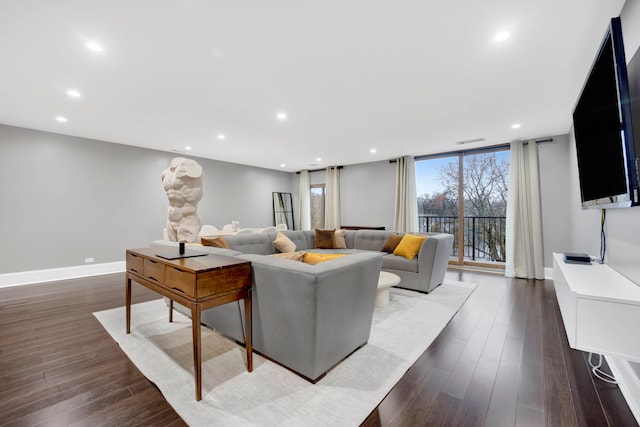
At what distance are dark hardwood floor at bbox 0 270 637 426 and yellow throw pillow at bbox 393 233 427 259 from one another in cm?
109

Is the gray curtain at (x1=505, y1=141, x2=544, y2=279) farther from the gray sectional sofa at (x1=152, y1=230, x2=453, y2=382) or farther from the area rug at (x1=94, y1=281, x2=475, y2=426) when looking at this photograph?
the gray sectional sofa at (x1=152, y1=230, x2=453, y2=382)

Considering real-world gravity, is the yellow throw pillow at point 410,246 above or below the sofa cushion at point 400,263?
above

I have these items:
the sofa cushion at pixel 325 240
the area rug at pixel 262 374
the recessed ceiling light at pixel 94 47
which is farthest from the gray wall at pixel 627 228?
the recessed ceiling light at pixel 94 47

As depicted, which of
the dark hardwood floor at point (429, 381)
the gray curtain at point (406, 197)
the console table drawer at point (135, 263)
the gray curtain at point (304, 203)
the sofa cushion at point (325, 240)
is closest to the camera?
the dark hardwood floor at point (429, 381)

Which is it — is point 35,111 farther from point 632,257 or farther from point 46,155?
point 632,257

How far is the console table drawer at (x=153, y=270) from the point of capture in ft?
6.18

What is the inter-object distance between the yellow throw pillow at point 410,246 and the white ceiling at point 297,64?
173 centimetres

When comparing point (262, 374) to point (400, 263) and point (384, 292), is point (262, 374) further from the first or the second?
point (400, 263)

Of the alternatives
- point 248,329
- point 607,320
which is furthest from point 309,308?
point 607,320

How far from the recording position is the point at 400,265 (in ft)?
12.5

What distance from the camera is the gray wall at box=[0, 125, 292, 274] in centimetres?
417

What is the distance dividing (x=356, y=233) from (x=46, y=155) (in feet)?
18.2

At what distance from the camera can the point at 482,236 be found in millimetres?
5625

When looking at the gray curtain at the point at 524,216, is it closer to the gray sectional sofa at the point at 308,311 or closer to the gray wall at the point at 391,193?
the gray wall at the point at 391,193
